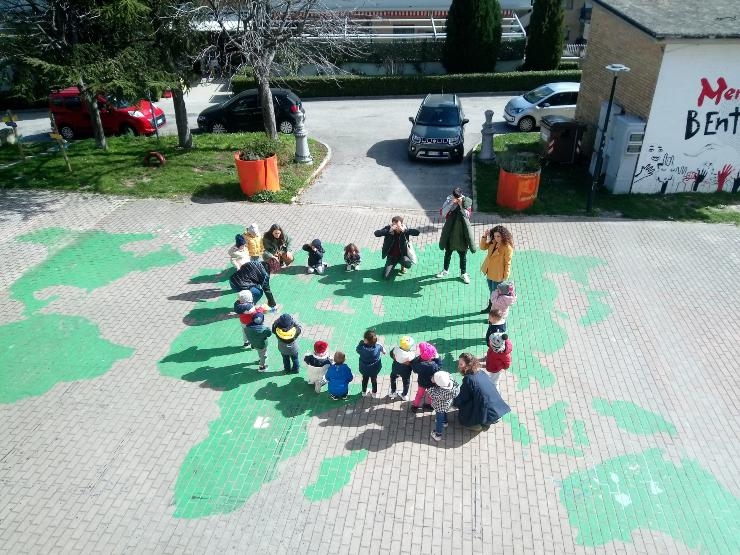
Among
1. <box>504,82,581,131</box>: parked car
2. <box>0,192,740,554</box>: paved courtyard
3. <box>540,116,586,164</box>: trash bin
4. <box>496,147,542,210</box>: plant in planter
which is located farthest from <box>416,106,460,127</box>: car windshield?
<box>0,192,740,554</box>: paved courtyard

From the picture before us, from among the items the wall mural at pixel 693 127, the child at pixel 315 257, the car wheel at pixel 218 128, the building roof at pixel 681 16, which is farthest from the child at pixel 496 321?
the car wheel at pixel 218 128

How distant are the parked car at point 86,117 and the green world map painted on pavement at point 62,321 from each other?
802 cm

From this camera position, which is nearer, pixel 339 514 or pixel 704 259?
pixel 339 514

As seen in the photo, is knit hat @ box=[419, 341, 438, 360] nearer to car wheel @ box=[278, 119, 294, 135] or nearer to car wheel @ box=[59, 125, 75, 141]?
car wheel @ box=[278, 119, 294, 135]

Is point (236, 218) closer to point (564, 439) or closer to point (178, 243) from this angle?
point (178, 243)

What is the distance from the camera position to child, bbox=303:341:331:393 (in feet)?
24.0

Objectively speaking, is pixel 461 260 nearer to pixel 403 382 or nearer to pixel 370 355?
pixel 403 382

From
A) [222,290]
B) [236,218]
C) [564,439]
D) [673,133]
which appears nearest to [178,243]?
[236,218]

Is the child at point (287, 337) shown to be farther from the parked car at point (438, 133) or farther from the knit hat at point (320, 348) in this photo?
the parked car at point (438, 133)

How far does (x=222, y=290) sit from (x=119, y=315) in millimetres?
1790

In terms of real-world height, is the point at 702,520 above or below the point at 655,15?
below

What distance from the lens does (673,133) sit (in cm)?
1349

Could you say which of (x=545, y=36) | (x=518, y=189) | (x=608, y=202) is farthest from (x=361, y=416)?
(x=545, y=36)

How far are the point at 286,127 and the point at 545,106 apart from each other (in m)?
9.10
